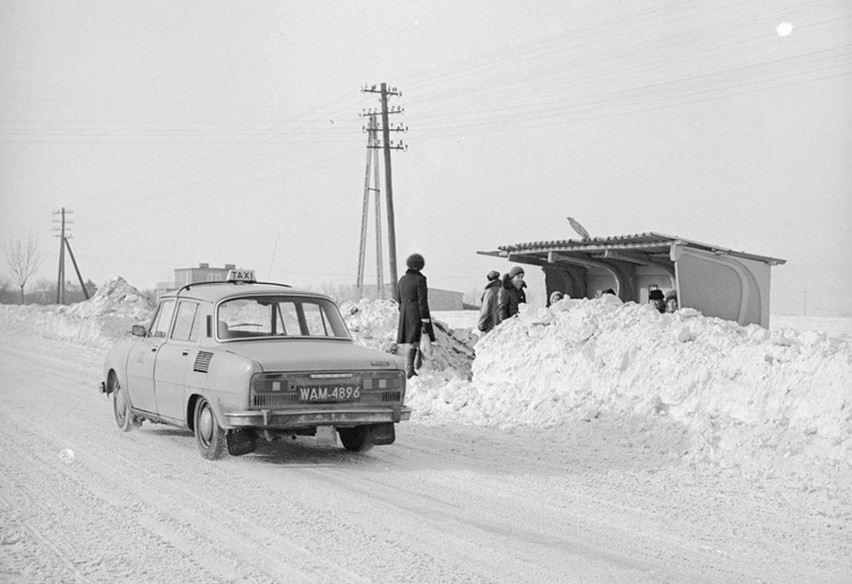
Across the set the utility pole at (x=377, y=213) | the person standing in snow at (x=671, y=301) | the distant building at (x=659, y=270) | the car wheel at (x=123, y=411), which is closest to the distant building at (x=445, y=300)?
the utility pole at (x=377, y=213)

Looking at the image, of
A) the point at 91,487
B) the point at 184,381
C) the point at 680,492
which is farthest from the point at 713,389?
the point at 91,487

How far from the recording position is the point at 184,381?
9.24m

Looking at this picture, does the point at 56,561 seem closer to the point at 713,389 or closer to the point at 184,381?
the point at 184,381

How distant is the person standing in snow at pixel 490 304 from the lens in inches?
621

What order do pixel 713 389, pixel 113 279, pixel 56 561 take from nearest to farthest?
pixel 56 561
pixel 713 389
pixel 113 279

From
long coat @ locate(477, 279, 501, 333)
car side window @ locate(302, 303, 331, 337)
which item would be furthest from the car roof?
long coat @ locate(477, 279, 501, 333)

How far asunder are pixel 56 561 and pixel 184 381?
3846 mm

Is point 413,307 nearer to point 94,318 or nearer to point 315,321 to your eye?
point 315,321

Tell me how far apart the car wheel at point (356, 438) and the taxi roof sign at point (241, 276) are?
213 cm

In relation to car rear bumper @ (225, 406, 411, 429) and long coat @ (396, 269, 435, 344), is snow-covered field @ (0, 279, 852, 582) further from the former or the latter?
long coat @ (396, 269, 435, 344)

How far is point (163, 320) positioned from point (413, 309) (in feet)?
15.4

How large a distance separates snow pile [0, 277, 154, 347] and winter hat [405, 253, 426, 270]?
13326 millimetres

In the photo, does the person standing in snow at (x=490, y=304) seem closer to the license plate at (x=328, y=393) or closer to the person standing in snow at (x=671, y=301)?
the person standing in snow at (x=671, y=301)

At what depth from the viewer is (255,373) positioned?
8.30 meters
